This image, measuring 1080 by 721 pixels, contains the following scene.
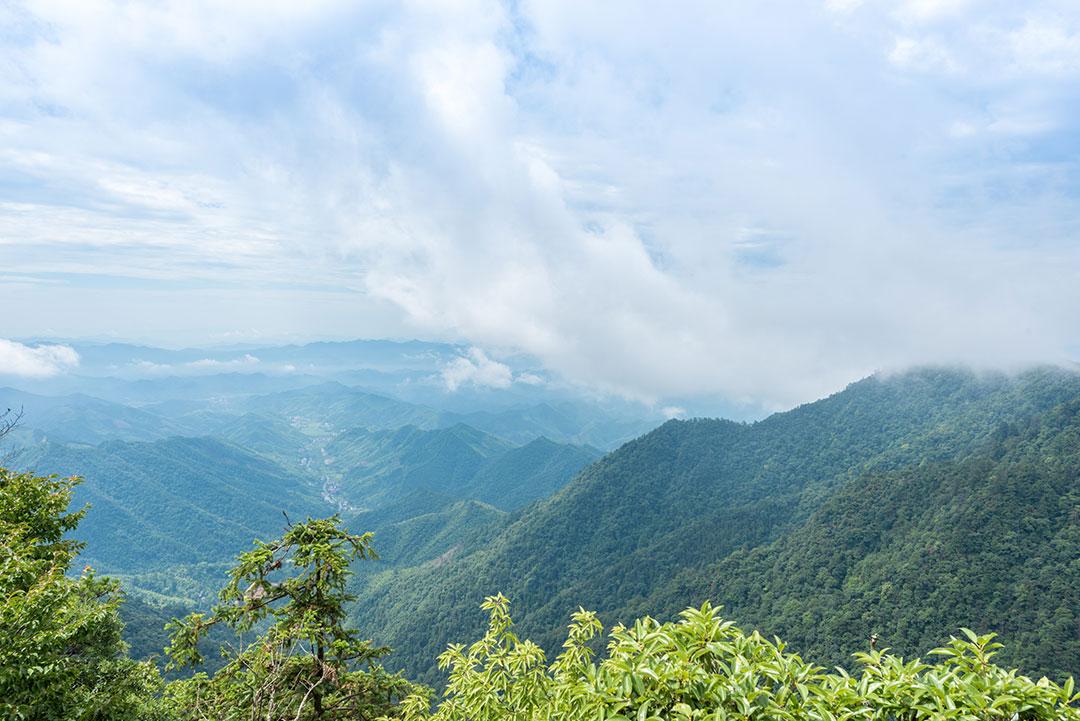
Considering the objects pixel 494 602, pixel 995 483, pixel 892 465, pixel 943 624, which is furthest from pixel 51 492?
pixel 892 465

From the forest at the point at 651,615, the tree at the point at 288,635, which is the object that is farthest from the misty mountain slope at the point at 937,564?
the tree at the point at 288,635

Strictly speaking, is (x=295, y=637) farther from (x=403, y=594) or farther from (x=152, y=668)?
(x=403, y=594)

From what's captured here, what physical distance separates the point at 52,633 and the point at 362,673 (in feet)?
20.7

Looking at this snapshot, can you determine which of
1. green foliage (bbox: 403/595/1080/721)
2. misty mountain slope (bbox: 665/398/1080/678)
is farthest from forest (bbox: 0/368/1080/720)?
misty mountain slope (bbox: 665/398/1080/678)

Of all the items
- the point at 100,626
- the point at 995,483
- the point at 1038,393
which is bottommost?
the point at 100,626

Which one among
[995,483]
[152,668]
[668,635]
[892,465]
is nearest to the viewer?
[668,635]

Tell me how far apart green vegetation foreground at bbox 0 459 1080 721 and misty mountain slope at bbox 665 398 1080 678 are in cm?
8716

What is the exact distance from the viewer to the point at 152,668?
13.0 m

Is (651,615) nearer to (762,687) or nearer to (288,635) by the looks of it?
(288,635)

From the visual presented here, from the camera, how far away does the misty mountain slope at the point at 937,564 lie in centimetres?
7975

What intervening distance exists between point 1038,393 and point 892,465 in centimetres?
6203

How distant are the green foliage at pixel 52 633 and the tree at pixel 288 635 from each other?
132cm

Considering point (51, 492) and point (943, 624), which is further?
point (943, 624)

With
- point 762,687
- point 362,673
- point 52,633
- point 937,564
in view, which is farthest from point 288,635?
point 937,564
